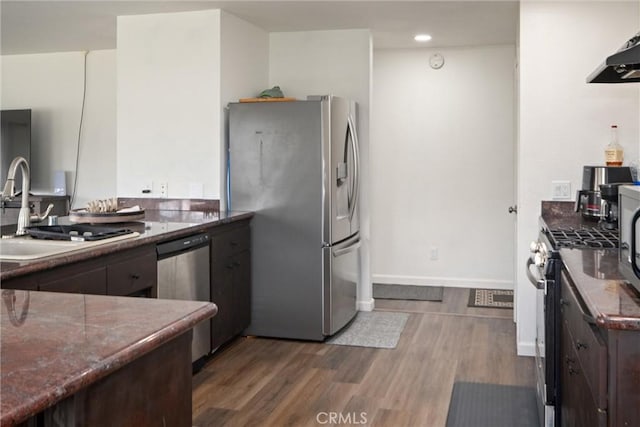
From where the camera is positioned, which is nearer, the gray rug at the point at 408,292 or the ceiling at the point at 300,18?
the ceiling at the point at 300,18

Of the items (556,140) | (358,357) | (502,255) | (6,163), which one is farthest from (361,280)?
Answer: (6,163)

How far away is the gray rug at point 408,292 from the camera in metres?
5.58

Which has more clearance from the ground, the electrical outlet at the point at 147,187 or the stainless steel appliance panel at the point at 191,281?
the electrical outlet at the point at 147,187

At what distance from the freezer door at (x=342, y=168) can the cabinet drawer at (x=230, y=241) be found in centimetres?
57

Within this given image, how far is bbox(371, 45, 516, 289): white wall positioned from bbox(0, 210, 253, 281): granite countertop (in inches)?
88.9

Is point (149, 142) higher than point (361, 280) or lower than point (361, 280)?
higher

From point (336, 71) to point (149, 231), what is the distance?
7.77 feet

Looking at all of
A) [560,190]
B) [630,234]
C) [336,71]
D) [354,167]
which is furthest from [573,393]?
[336,71]

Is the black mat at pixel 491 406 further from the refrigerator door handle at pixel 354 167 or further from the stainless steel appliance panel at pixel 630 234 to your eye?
the refrigerator door handle at pixel 354 167

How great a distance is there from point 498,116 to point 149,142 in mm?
3179

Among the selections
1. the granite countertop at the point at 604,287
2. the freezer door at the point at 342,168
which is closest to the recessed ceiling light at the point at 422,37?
the freezer door at the point at 342,168

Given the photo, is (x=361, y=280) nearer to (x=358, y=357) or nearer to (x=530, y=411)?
(x=358, y=357)

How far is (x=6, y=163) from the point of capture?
19.9 feet

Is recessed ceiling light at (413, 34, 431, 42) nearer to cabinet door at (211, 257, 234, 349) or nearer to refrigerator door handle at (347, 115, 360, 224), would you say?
refrigerator door handle at (347, 115, 360, 224)
